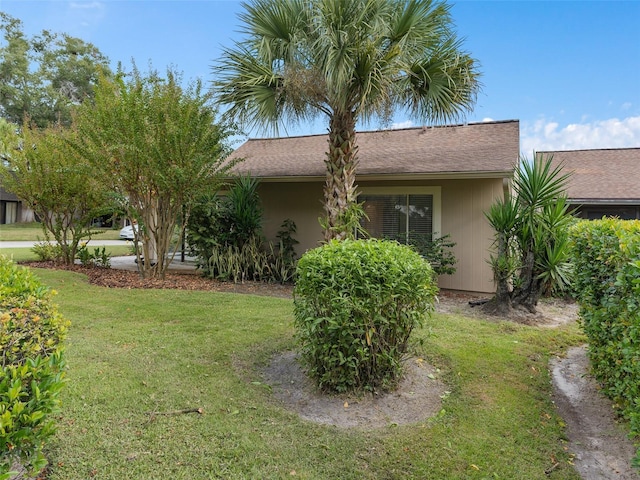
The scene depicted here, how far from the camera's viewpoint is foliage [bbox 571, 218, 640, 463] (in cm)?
259

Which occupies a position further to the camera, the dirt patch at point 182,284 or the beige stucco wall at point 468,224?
the beige stucco wall at point 468,224

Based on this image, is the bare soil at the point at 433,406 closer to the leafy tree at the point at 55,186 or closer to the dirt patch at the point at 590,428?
the dirt patch at the point at 590,428

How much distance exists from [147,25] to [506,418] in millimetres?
11999

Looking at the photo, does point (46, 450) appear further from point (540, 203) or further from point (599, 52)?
point (599, 52)

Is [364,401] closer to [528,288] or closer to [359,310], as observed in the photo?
[359,310]

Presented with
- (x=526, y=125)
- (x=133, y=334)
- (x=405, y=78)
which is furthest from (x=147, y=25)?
(x=526, y=125)

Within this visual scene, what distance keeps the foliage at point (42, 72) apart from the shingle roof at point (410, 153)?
25.6m

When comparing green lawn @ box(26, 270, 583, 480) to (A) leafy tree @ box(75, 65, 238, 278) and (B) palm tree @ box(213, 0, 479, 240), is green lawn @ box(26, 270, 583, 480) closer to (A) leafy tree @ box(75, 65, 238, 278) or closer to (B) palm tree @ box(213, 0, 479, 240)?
(A) leafy tree @ box(75, 65, 238, 278)

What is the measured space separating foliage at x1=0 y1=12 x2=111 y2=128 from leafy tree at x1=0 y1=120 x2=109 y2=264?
76.4 feet

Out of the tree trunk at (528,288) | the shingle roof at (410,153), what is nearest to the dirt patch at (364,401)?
the tree trunk at (528,288)

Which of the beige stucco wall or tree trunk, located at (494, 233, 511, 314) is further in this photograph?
the beige stucco wall

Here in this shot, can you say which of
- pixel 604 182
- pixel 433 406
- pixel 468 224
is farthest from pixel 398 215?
pixel 604 182

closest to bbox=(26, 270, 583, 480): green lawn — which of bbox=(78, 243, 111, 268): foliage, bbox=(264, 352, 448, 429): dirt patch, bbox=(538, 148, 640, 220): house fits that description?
bbox=(264, 352, 448, 429): dirt patch

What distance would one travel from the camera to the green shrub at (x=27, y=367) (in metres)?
1.75
